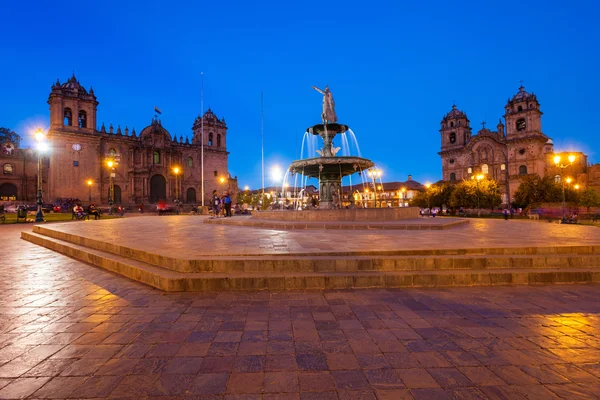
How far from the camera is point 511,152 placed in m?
51.9

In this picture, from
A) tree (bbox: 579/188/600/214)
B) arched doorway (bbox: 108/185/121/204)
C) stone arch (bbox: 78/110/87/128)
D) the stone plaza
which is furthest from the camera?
arched doorway (bbox: 108/185/121/204)

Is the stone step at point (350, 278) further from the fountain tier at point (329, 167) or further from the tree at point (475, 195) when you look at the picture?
the tree at point (475, 195)

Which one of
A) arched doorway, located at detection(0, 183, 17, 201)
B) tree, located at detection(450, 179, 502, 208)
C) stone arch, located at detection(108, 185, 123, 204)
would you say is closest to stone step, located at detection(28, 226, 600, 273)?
tree, located at detection(450, 179, 502, 208)

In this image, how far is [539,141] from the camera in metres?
49.2

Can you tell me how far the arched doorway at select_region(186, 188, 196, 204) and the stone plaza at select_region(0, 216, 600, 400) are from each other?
4842 cm

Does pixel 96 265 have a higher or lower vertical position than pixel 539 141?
lower

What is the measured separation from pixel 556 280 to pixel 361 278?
143 inches

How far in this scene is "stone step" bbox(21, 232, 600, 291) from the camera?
4.82m

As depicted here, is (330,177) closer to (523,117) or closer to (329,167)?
(329,167)

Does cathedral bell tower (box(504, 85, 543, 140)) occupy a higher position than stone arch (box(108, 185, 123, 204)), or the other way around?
cathedral bell tower (box(504, 85, 543, 140))

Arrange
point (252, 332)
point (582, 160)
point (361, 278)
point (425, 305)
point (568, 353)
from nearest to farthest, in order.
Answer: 1. point (568, 353)
2. point (252, 332)
3. point (425, 305)
4. point (361, 278)
5. point (582, 160)

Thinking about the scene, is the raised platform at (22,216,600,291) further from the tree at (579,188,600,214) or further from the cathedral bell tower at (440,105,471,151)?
the cathedral bell tower at (440,105,471,151)

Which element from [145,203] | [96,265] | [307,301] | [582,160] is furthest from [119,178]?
[582,160]

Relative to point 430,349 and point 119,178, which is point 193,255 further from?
point 119,178
